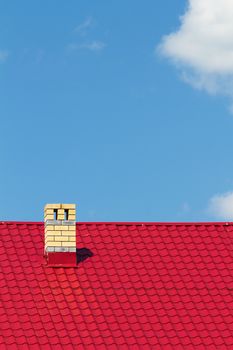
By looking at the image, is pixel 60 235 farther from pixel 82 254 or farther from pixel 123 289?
pixel 123 289

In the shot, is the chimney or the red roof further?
the chimney

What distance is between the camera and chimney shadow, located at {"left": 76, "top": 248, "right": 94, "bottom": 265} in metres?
34.8

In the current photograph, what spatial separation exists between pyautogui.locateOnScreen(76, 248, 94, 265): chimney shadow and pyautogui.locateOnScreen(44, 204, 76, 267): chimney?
13.6 inches

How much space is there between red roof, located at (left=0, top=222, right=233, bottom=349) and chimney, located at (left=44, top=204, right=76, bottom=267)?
302 mm

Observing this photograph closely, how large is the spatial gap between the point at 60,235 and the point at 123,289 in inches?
91.3

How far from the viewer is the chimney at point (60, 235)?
34438 mm

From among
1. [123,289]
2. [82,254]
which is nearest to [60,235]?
[82,254]

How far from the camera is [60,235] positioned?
34594 mm

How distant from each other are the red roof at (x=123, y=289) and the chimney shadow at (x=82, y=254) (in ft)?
0.44

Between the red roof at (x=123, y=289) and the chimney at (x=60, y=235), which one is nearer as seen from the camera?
the red roof at (x=123, y=289)

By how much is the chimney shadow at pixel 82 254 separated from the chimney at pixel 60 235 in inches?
13.6

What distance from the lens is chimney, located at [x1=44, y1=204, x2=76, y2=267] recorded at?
34.4m

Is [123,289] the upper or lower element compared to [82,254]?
lower

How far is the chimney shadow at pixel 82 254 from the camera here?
1371 inches
